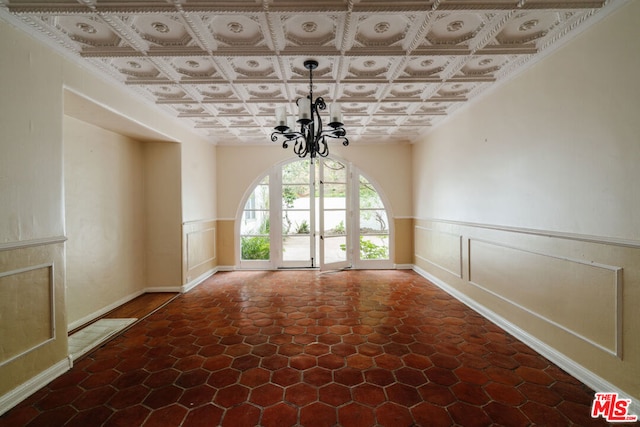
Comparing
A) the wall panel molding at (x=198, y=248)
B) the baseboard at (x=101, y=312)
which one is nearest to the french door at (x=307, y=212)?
the wall panel molding at (x=198, y=248)

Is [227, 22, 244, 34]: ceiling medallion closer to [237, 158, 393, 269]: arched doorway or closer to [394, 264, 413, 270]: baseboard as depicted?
[237, 158, 393, 269]: arched doorway

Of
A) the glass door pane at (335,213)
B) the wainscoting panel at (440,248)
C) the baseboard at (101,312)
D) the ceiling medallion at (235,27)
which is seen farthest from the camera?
the glass door pane at (335,213)

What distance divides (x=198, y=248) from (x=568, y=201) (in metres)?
5.03

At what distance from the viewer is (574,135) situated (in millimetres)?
2186

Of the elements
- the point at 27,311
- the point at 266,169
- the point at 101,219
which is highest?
the point at 266,169

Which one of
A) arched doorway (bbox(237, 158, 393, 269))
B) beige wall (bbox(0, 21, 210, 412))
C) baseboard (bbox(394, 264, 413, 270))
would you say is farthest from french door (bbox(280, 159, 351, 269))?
beige wall (bbox(0, 21, 210, 412))

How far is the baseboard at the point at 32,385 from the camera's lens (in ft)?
6.13

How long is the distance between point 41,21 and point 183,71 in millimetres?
A: 1030

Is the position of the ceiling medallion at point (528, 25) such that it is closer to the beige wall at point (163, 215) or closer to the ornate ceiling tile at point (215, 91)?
the ornate ceiling tile at point (215, 91)

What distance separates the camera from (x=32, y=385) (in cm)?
203

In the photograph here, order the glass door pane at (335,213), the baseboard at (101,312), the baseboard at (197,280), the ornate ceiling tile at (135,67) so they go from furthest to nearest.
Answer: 1. the glass door pane at (335,213)
2. the baseboard at (197,280)
3. the baseboard at (101,312)
4. the ornate ceiling tile at (135,67)

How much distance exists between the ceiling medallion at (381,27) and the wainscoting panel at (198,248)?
12.5 feet

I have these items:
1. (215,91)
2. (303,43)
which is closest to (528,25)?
(303,43)

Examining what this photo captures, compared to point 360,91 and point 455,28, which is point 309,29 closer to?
point 455,28
